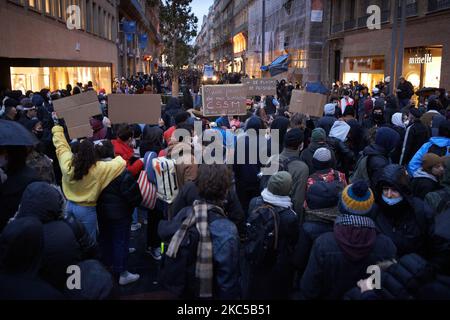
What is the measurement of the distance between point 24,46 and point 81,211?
40.3 feet

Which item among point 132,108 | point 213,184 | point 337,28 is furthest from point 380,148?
point 337,28

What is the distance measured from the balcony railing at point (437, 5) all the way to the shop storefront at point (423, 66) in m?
1.72

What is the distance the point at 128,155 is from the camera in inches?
209

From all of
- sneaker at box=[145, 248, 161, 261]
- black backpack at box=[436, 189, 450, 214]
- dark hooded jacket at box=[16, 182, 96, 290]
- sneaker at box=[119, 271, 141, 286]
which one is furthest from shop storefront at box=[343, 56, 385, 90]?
dark hooded jacket at box=[16, 182, 96, 290]

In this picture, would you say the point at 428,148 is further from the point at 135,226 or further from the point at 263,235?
the point at 135,226

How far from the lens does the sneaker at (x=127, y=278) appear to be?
5078 mm

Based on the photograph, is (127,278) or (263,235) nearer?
(263,235)

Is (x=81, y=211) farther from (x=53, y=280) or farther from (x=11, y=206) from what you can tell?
(x=53, y=280)

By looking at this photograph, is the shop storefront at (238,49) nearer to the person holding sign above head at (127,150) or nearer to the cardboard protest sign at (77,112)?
the cardboard protest sign at (77,112)

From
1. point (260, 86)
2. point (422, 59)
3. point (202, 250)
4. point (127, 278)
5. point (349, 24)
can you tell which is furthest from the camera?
point (349, 24)

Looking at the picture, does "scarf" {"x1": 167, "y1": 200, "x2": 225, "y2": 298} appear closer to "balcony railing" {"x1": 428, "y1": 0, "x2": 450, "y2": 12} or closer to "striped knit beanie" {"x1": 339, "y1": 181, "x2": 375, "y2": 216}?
"striped knit beanie" {"x1": 339, "y1": 181, "x2": 375, "y2": 216}

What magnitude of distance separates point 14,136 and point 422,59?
19.6 meters

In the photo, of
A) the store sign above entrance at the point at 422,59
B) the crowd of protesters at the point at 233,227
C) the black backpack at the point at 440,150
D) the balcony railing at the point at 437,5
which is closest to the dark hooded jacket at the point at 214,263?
the crowd of protesters at the point at 233,227
